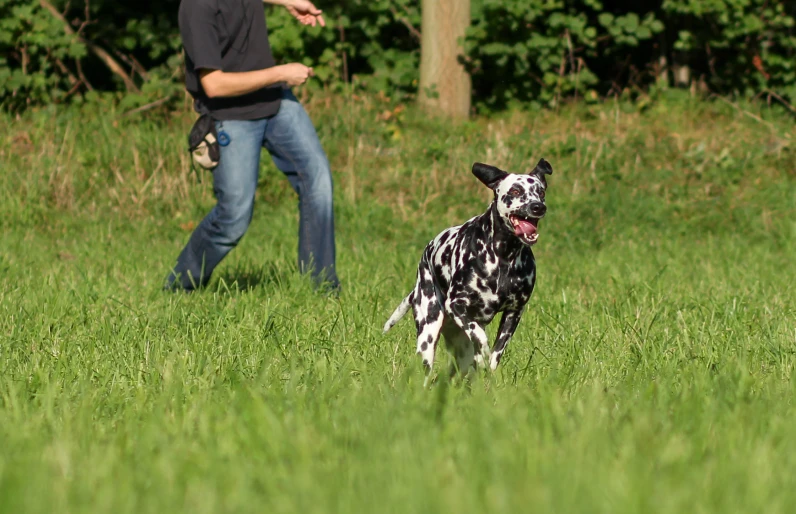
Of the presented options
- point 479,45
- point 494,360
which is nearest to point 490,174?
point 494,360

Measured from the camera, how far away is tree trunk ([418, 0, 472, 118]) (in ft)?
40.6

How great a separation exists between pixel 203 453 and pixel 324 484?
508 millimetres

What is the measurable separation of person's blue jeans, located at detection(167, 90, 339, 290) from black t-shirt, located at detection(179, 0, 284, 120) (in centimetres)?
10

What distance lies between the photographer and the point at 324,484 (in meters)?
3.23

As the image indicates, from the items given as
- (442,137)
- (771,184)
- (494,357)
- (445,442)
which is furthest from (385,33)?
(445,442)

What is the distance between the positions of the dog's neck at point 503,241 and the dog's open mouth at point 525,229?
3.5 inches

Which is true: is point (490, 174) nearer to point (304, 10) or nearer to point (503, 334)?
point (503, 334)

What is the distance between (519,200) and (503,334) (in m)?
0.64

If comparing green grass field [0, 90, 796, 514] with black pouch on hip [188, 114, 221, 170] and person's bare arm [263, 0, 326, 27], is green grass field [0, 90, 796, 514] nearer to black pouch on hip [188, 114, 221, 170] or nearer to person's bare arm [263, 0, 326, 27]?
black pouch on hip [188, 114, 221, 170]

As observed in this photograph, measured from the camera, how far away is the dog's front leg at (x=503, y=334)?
191 inches

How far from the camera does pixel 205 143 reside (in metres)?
6.80

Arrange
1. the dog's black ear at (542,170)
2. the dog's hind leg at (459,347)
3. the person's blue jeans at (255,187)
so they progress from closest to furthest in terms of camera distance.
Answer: the dog's black ear at (542,170)
the dog's hind leg at (459,347)
the person's blue jeans at (255,187)

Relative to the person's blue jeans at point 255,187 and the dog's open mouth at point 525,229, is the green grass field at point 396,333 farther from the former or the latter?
the dog's open mouth at point 525,229

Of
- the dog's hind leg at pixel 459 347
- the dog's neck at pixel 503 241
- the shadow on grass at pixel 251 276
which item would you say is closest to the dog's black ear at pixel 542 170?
the dog's neck at pixel 503 241
